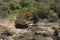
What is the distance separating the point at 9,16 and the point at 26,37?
751 centimetres

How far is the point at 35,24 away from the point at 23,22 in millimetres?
1154

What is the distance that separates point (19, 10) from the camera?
2419 centimetres

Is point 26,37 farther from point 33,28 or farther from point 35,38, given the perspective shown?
point 33,28

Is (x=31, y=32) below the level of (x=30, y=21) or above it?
above

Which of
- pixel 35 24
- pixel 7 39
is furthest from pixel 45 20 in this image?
pixel 7 39

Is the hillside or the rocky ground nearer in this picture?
the rocky ground

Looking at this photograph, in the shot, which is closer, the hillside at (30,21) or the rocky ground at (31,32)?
the rocky ground at (31,32)

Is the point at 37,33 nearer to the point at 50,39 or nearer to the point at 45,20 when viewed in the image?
the point at 50,39

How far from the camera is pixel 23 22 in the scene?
19.1 m

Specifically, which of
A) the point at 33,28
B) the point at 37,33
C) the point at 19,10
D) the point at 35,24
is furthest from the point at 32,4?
the point at 37,33

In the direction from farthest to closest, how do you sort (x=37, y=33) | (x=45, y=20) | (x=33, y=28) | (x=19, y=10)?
(x=19, y=10), (x=45, y=20), (x=33, y=28), (x=37, y=33)

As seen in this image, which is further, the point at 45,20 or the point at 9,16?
the point at 9,16

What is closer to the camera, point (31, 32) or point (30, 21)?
point (31, 32)

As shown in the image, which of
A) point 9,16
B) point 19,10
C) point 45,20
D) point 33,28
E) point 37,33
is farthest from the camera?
point 19,10
